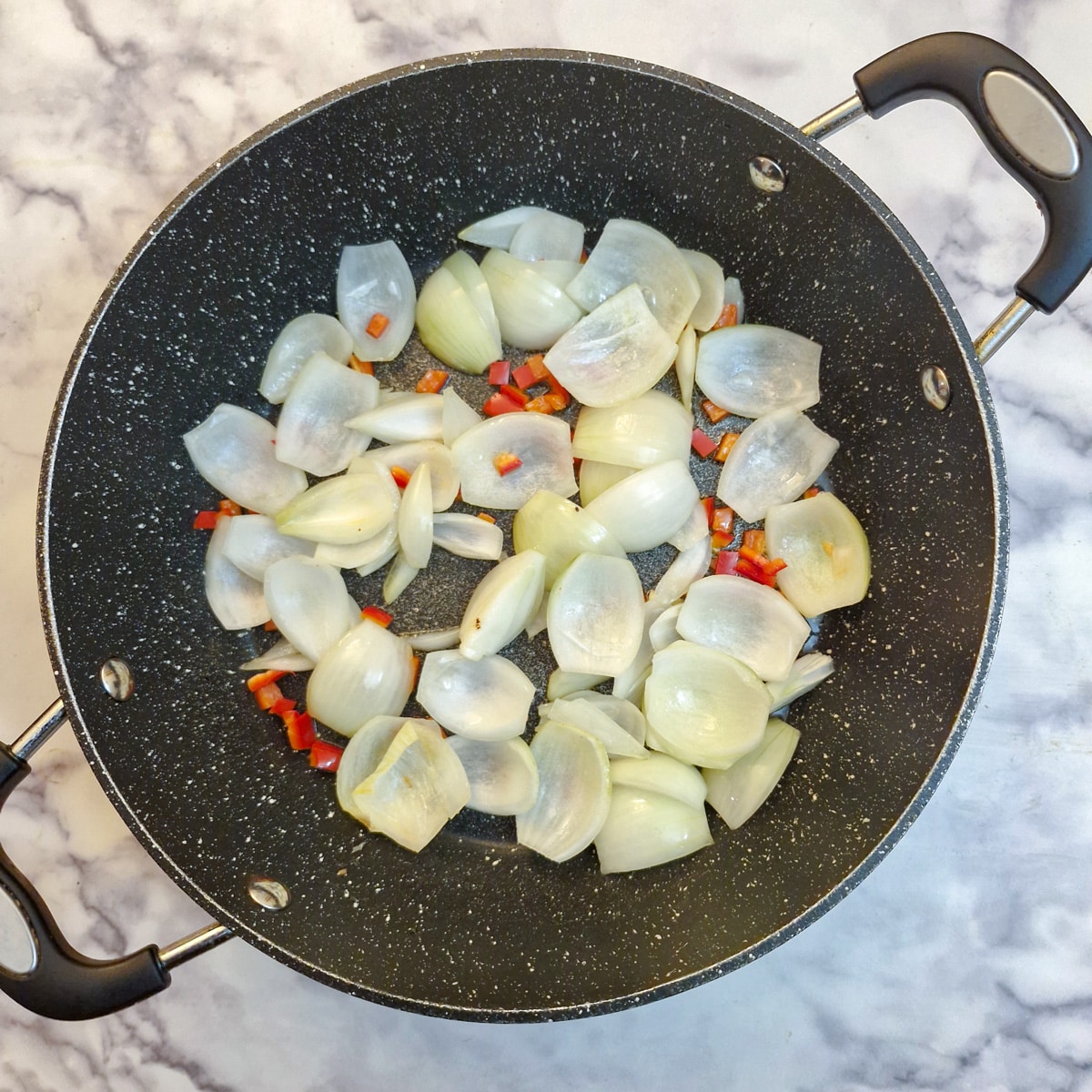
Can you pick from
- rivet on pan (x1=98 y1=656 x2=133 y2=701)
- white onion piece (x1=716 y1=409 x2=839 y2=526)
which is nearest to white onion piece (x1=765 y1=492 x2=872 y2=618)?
white onion piece (x1=716 y1=409 x2=839 y2=526)

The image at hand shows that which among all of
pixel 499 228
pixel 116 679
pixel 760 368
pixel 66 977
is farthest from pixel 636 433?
pixel 66 977

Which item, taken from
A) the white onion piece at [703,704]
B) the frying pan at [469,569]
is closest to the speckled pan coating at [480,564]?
the frying pan at [469,569]

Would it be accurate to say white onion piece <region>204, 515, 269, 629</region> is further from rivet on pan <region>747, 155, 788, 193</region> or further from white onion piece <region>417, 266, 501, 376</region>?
rivet on pan <region>747, 155, 788, 193</region>

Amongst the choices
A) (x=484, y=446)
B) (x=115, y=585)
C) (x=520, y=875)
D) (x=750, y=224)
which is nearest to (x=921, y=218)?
(x=750, y=224)

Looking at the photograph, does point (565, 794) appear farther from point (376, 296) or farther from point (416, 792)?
point (376, 296)

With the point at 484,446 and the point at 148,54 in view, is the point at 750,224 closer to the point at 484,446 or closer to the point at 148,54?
the point at 484,446

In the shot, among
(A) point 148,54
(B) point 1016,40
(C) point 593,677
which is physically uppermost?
(A) point 148,54

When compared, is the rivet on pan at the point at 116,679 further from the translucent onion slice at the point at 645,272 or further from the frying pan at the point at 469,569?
the translucent onion slice at the point at 645,272
